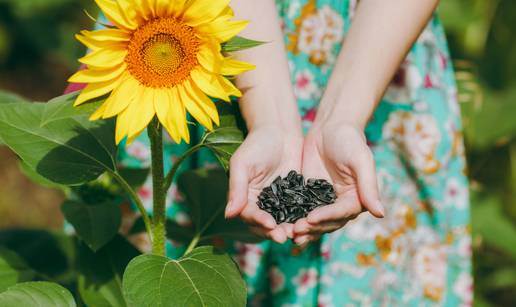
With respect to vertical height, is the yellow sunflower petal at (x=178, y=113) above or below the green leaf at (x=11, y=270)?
above

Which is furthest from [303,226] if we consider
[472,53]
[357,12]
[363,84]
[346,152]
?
[472,53]

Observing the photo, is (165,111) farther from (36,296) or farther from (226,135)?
(36,296)

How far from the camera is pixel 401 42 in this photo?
97cm

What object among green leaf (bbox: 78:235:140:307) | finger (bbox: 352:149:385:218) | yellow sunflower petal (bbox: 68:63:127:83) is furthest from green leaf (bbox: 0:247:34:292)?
finger (bbox: 352:149:385:218)

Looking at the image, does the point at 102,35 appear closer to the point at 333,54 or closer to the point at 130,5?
the point at 130,5

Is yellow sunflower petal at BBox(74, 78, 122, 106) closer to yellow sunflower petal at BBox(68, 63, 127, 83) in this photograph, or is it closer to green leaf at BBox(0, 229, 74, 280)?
yellow sunflower petal at BBox(68, 63, 127, 83)

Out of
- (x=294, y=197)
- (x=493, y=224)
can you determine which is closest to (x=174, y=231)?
(x=294, y=197)

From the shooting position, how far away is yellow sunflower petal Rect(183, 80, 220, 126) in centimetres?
77

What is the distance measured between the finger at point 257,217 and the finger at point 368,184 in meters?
0.09

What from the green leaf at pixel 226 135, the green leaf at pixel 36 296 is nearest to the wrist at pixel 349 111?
the green leaf at pixel 226 135

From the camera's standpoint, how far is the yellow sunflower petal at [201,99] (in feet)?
2.52

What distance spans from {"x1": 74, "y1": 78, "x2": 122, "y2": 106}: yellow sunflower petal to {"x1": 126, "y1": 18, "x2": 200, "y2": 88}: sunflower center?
25 mm

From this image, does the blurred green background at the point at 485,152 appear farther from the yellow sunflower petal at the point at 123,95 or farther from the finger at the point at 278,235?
the yellow sunflower petal at the point at 123,95

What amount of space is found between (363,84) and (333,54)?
0.18m
